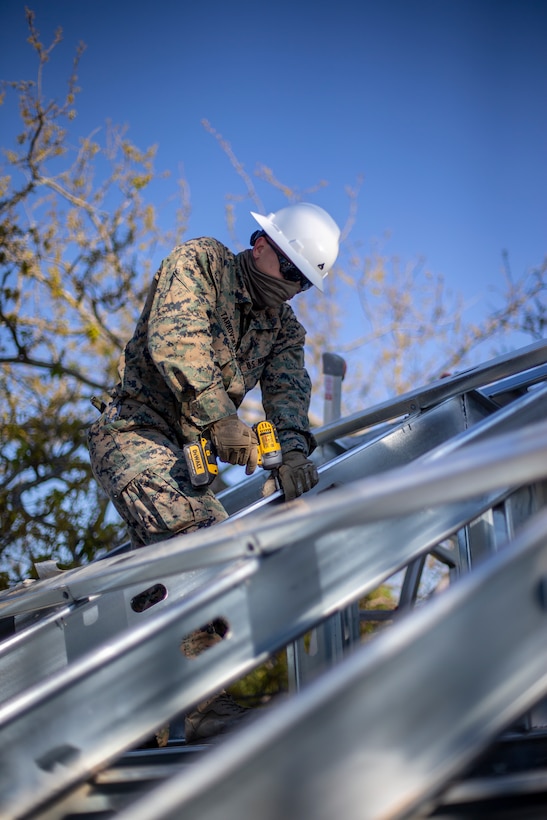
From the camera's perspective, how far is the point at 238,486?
3.35m

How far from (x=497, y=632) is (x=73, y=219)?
28.5ft

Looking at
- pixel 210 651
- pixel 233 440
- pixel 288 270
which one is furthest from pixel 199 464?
pixel 210 651

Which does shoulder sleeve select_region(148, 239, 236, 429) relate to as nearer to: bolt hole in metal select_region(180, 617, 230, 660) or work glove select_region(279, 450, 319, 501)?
work glove select_region(279, 450, 319, 501)

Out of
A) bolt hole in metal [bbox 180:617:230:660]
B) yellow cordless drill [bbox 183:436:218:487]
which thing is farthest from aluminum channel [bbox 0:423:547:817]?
yellow cordless drill [bbox 183:436:218:487]

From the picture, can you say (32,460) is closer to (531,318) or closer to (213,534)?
(213,534)

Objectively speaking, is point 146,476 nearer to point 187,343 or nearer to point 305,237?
point 187,343

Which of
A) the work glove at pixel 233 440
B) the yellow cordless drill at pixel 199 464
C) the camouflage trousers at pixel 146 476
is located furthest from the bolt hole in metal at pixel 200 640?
the work glove at pixel 233 440

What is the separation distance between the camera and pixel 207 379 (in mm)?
2773

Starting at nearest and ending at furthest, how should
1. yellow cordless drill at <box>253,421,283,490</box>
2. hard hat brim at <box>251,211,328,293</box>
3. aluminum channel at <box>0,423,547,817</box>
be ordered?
aluminum channel at <box>0,423,547,817</box> → yellow cordless drill at <box>253,421,283,490</box> → hard hat brim at <box>251,211,328,293</box>

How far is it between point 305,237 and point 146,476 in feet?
4.10

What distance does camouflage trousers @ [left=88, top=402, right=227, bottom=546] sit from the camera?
2.75 metres

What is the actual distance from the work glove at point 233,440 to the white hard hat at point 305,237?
0.80 m

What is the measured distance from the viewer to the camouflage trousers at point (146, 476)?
2748mm

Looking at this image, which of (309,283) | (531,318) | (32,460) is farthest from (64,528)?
(531,318)
